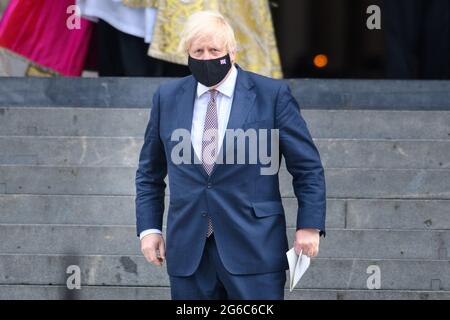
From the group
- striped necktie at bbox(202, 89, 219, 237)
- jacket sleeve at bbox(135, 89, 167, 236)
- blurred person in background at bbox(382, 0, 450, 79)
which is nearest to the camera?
striped necktie at bbox(202, 89, 219, 237)

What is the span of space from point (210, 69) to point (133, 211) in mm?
2942

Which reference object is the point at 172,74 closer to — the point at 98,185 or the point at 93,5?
the point at 93,5

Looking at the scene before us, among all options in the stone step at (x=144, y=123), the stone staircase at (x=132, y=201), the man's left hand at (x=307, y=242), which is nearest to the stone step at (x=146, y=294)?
the stone staircase at (x=132, y=201)

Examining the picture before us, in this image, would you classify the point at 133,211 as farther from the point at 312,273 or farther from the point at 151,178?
the point at 151,178

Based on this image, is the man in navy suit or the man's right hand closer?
the man in navy suit

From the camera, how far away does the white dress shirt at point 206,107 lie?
536cm

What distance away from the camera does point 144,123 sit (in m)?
8.61

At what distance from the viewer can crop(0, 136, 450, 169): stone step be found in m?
8.27

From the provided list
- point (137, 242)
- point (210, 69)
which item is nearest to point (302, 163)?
point (210, 69)

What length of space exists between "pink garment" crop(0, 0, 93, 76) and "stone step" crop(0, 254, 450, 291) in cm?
262

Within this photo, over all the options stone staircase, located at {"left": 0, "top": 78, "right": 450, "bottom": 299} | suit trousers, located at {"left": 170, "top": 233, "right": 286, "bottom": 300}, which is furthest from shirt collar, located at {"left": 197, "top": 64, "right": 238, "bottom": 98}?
stone staircase, located at {"left": 0, "top": 78, "right": 450, "bottom": 299}

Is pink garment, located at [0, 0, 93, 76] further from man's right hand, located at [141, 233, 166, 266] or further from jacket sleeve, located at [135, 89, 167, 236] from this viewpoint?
man's right hand, located at [141, 233, 166, 266]

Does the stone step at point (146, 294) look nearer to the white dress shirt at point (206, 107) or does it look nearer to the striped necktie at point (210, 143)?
the white dress shirt at point (206, 107)
